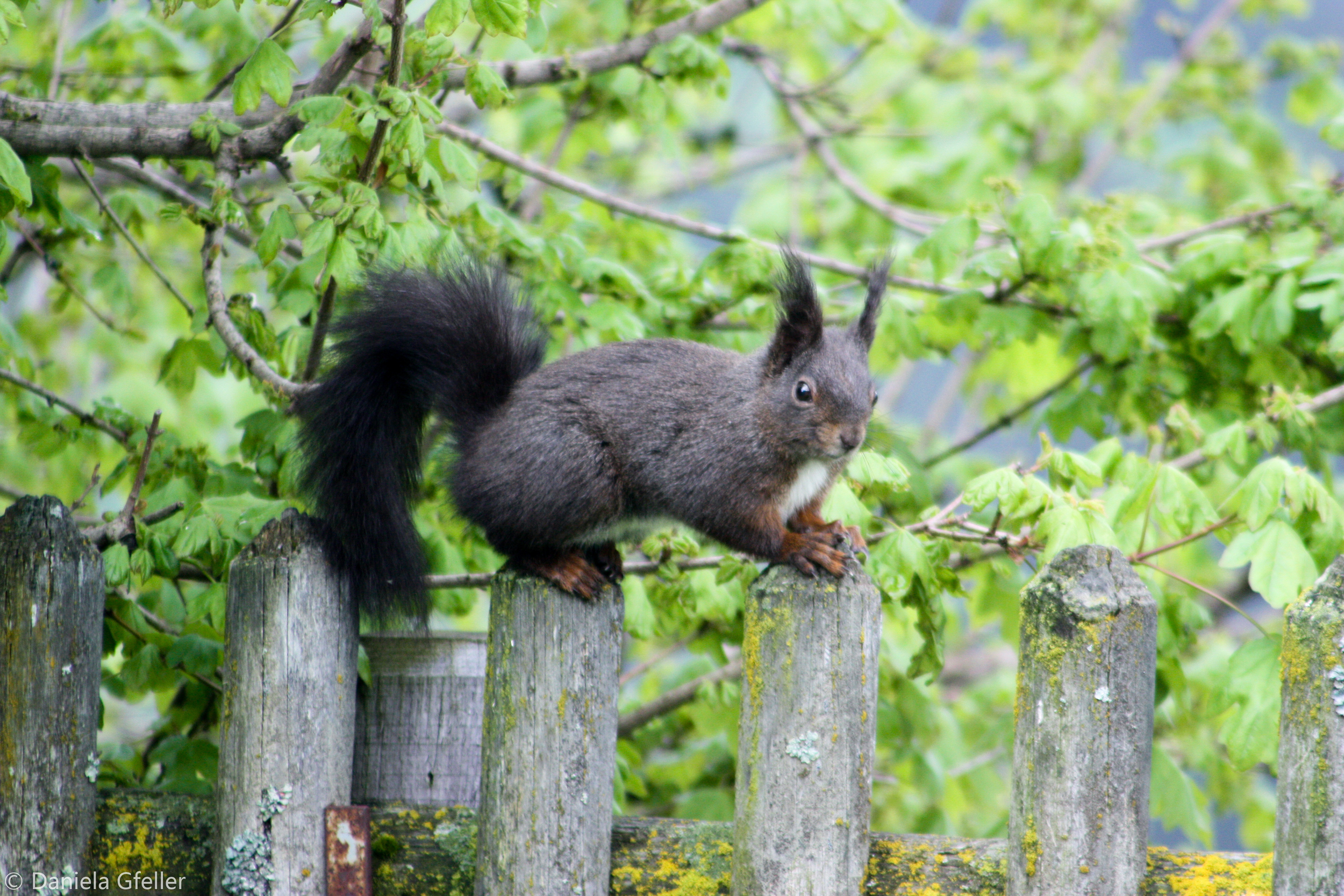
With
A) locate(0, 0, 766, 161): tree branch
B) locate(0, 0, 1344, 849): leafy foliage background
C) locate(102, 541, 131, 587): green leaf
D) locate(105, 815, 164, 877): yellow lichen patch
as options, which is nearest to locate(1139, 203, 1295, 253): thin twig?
locate(0, 0, 1344, 849): leafy foliage background

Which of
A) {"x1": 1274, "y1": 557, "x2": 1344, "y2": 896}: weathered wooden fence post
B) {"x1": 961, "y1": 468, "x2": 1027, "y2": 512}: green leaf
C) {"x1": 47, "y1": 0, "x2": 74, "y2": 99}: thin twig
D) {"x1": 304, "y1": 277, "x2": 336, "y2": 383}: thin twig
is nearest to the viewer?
{"x1": 1274, "y1": 557, "x2": 1344, "y2": 896}: weathered wooden fence post

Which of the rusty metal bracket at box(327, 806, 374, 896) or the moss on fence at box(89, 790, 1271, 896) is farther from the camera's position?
the rusty metal bracket at box(327, 806, 374, 896)

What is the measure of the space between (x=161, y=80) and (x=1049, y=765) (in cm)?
291

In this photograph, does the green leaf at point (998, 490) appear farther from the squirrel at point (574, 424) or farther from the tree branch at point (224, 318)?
the tree branch at point (224, 318)

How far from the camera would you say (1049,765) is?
4.07 ft

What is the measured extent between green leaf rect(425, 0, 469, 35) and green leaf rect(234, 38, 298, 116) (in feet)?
0.85

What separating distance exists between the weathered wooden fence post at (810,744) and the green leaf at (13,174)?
1.04 m

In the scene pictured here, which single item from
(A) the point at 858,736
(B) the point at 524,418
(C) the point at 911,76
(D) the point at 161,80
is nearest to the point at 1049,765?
(A) the point at 858,736

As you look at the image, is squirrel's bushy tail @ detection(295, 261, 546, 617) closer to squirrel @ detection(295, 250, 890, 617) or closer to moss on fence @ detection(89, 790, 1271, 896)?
squirrel @ detection(295, 250, 890, 617)

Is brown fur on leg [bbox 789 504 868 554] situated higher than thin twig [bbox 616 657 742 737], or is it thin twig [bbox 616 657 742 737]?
brown fur on leg [bbox 789 504 868 554]

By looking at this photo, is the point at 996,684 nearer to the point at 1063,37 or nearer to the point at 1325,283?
the point at 1325,283

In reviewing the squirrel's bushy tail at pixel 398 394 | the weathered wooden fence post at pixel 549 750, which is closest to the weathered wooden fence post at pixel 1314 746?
the weathered wooden fence post at pixel 549 750

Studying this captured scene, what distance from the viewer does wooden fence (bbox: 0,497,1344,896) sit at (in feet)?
4.03

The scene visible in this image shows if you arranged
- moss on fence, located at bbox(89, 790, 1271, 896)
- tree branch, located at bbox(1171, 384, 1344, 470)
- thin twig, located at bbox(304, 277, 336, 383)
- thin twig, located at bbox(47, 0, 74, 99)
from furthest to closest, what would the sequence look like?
thin twig, located at bbox(47, 0, 74, 99) → tree branch, located at bbox(1171, 384, 1344, 470) → thin twig, located at bbox(304, 277, 336, 383) → moss on fence, located at bbox(89, 790, 1271, 896)
